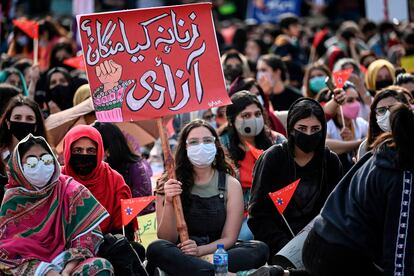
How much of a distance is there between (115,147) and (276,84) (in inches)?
149

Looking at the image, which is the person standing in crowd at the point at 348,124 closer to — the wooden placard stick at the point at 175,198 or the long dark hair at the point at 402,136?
the wooden placard stick at the point at 175,198

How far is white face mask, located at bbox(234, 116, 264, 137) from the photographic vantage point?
915 cm

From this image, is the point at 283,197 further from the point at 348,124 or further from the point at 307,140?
the point at 348,124

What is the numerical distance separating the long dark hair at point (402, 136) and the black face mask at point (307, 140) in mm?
1969

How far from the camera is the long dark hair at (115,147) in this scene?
8.90 m

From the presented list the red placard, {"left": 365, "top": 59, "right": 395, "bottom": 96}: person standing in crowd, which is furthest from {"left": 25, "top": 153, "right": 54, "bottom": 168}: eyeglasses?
{"left": 365, "top": 59, "right": 395, "bottom": 96}: person standing in crowd

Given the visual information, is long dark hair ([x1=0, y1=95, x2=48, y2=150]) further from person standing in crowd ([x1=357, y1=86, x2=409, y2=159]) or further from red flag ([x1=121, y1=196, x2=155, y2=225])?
person standing in crowd ([x1=357, y1=86, x2=409, y2=159])

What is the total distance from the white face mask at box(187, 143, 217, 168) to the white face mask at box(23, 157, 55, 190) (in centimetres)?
111

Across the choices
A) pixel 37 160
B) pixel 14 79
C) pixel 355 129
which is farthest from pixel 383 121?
pixel 14 79

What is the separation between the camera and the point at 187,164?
8.17 metres

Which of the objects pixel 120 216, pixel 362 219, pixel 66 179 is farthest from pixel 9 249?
pixel 362 219

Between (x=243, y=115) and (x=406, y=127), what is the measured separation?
3.16 metres

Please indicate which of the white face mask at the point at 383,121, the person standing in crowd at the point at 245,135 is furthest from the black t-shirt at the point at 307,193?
the person standing in crowd at the point at 245,135

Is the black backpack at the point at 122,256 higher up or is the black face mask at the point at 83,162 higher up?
the black face mask at the point at 83,162
